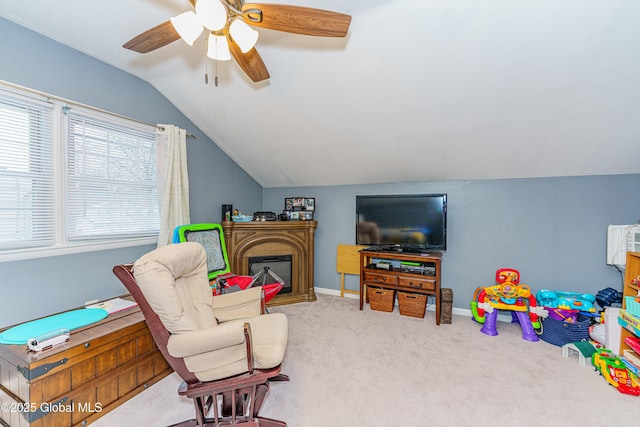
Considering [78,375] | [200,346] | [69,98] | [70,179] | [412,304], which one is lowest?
[412,304]

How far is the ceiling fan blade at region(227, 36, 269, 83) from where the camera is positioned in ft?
5.31

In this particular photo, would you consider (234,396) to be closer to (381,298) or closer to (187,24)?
(187,24)

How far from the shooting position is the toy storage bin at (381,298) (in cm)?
→ 342

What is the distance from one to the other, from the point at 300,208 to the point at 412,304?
6.90 feet

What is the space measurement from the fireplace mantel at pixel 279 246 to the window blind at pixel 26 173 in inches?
64.6

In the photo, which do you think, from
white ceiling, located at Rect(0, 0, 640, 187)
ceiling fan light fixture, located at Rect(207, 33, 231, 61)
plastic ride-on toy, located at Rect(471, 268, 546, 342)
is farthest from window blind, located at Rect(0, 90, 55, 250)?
plastic ride-on toy, located at Rect(471, 268, 546, 342)

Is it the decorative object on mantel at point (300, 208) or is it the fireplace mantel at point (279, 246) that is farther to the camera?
the decorative object on mantel at point (300, 208)

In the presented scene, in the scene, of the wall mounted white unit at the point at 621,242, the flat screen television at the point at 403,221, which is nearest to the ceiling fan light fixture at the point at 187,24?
the flat screen television at the point at 403,221

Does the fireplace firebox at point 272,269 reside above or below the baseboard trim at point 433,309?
above

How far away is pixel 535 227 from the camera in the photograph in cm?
313

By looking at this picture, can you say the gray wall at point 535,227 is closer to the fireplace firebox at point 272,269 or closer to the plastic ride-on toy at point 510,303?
the plastic ride-on toy at point 510,303

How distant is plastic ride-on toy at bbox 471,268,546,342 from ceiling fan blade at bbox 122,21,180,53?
356 cm

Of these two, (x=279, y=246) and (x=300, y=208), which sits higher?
(x=300, y=208)

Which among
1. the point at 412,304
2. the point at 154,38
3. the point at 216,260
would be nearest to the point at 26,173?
the point at 154,38
